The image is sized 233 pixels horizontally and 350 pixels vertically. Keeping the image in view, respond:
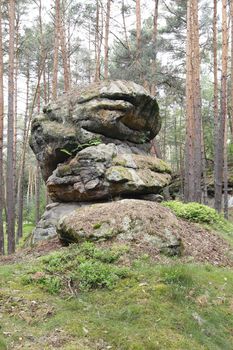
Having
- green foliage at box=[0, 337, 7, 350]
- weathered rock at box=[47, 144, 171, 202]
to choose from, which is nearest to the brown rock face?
weathered rock at box=[47, 144, 171, 202]

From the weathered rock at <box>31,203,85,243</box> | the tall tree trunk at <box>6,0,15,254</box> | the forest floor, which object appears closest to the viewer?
the forest floor

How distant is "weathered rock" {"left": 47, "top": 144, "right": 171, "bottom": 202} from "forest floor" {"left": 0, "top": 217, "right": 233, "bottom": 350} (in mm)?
2586

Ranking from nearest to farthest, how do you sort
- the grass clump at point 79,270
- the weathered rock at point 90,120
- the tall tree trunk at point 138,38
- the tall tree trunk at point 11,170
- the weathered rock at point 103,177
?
the grass clump at point 79,270
the weathered rock at point 103,177
the weathered rock at point 90,120
the tall tree trunk at point 11,170
the tall tree trunk at point 138,38

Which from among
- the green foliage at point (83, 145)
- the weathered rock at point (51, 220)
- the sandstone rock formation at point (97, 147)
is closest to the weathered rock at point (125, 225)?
the sandstone rock formation at point (97, 147)

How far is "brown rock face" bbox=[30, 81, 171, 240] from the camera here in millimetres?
9703

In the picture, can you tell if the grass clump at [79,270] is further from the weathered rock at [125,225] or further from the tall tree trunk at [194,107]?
the tall tree trunk at [194,107]

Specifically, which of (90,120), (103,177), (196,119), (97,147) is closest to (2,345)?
(103,177)

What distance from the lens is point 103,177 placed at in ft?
31.4

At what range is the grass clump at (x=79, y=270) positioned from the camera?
5.80 m

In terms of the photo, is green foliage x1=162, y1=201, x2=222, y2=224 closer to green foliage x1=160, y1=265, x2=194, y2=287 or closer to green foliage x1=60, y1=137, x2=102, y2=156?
green foliage x1=60, y1=137, x2=102, y2=156

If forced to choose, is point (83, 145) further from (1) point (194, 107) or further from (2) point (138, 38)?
(2) point (138, 38)

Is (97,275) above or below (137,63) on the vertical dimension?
below

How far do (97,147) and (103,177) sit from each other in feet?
3.54

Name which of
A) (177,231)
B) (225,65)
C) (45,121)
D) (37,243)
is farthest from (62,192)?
(225,65)
